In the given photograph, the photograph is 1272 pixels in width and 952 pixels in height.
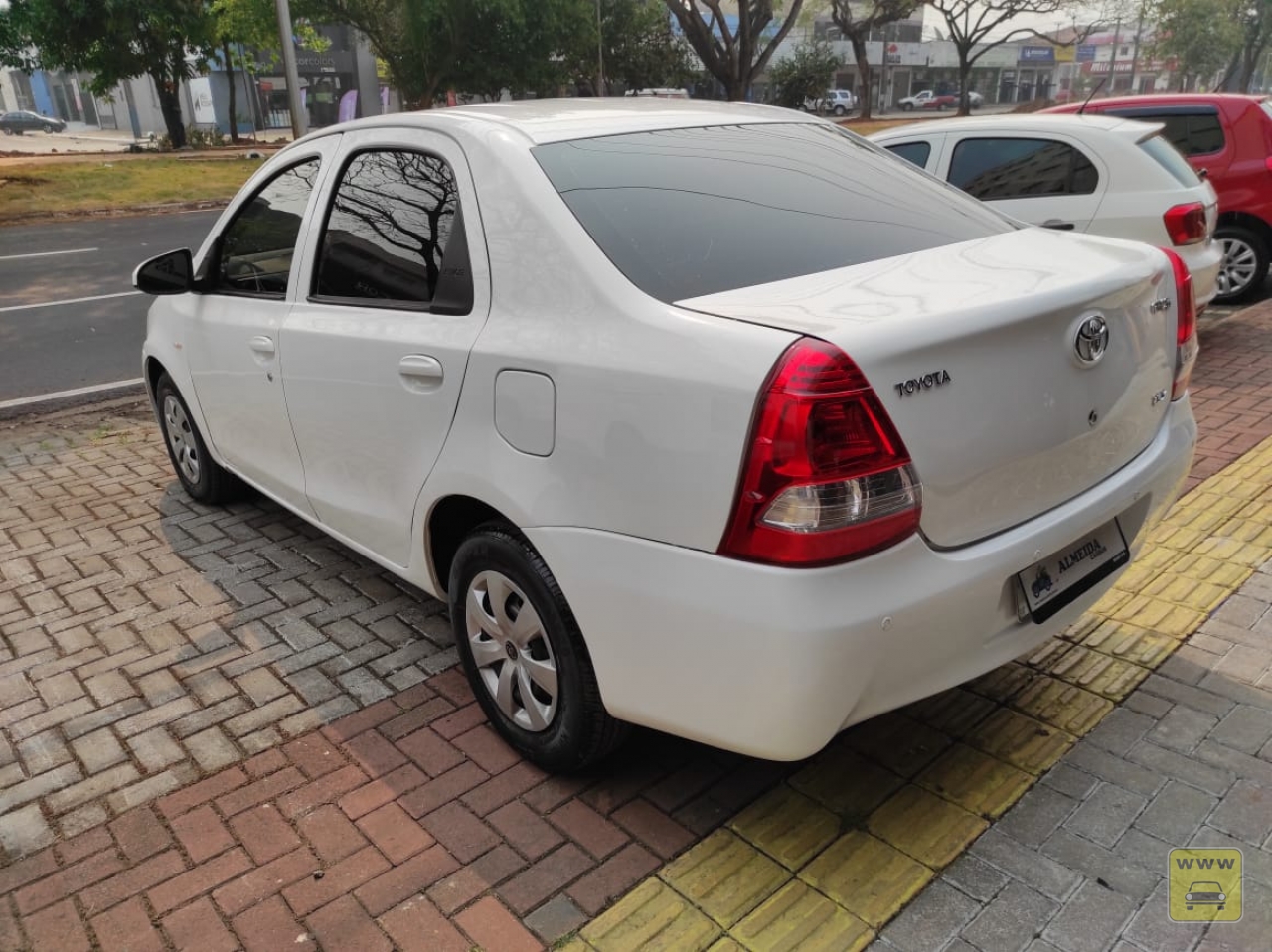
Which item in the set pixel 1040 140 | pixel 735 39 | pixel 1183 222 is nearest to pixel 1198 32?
pixel 735 39

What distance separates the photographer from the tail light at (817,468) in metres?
1.98

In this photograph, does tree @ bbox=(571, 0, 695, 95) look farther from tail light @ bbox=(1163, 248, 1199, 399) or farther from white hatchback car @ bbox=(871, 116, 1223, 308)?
tail light @ bbox=(1163, 248, 1199, 399)

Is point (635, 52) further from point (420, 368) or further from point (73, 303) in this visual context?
point (420, 368)

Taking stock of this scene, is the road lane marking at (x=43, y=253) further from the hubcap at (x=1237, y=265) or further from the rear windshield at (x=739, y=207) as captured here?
the hubcap at (x=1237, y=265)

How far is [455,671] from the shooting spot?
3375 millimetres

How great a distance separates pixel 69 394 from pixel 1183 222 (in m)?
7.62

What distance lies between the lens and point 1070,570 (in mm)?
A: 2518

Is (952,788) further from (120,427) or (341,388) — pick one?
(120,427)

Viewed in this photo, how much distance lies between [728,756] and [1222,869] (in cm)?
124

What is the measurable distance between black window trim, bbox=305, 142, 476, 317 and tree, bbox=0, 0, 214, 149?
29.7 m

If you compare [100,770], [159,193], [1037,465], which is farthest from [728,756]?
[159,193]

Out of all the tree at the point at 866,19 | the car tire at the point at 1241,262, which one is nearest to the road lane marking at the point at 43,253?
the car tire at the point at 1241,262

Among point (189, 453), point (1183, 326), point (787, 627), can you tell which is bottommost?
point (189, 453)

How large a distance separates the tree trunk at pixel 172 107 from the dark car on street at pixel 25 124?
2708 centimetres
